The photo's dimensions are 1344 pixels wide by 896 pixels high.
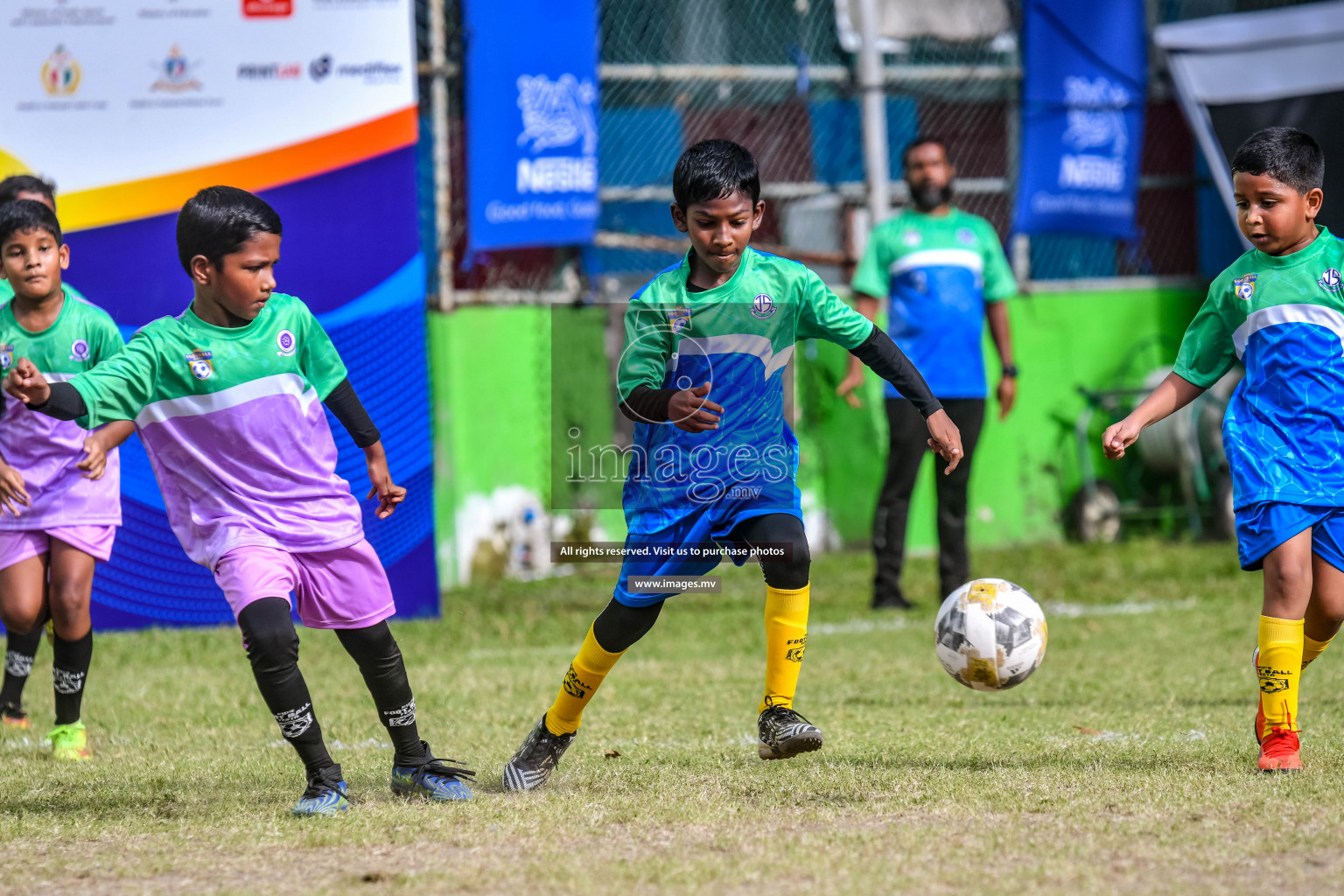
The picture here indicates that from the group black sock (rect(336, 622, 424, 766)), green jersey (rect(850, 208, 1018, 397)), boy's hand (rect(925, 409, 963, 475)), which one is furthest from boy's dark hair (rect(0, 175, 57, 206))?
green jersey (rect(850, 208, 1018, 397))

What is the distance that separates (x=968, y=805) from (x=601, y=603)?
512 centimetres

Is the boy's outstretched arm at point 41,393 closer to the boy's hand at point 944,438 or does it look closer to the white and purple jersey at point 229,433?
the white and purple jersey at point 229,433

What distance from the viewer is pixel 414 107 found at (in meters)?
7.96

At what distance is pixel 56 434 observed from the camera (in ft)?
17.2

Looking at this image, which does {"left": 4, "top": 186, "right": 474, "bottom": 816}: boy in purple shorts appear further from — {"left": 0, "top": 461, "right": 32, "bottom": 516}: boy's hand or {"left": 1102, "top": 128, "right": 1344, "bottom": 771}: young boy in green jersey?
{"left": 1102, "top": 128, "right": 1344, "bottom": 771}: young boy in green jersey

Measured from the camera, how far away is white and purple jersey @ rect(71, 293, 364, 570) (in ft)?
12.4

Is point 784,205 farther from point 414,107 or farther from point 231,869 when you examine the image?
point 231,869

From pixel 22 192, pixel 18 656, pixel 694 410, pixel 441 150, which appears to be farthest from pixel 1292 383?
pixel 441 150

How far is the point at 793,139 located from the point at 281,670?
7820 mm

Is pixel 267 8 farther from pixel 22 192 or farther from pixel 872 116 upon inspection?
pixel 872 116

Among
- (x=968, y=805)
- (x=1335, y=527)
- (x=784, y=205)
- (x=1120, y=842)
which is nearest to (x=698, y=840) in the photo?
(x=968, y=805)

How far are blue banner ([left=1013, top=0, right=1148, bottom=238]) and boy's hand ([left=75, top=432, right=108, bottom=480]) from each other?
8541 mm

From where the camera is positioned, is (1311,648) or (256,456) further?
(1311,648)

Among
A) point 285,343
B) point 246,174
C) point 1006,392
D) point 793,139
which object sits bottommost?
point 1006,392
